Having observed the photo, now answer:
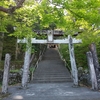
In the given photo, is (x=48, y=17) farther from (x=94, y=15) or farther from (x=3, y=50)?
(x=3, y=50)

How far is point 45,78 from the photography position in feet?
46.6

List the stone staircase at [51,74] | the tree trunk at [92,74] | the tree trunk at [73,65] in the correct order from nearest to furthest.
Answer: the tree trunk at [92,74] < the tree trunk at [73,65] < the stone staircase at [51,74]

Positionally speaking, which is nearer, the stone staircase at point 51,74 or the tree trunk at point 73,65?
the tree trunk at point 73,65

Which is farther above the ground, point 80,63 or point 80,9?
point 80,9

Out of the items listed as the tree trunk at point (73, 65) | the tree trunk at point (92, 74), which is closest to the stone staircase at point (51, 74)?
the tree trunk at point (73, 65)

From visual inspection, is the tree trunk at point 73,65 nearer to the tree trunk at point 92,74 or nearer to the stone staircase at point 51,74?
the tree trunk at point 92,74

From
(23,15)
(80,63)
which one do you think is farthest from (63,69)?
(23,15)

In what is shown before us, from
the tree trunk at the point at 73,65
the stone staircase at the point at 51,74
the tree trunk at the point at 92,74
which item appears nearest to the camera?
the tree trunk at the point at 92,74

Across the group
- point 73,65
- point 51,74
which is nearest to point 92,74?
point 73,65

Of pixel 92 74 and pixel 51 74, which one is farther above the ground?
pixel 92 74

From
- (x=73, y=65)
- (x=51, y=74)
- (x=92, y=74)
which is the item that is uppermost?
(x=73, y=65)

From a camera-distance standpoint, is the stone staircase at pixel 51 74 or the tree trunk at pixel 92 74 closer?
the tree trunk at pixel 92 74

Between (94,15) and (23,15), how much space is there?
3.96m

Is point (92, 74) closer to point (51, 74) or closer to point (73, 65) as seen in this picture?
point (73, 65)
